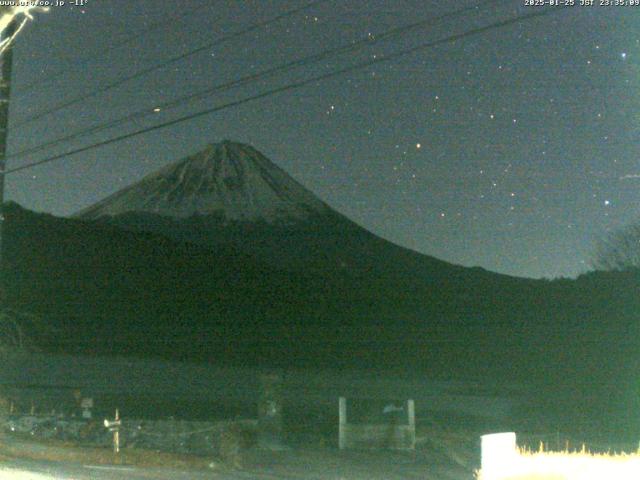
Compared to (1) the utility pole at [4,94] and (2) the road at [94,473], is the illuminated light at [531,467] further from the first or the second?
(1) the utility pole at [4,94]

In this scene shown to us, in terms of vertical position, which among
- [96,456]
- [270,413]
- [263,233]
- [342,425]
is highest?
[263,233]

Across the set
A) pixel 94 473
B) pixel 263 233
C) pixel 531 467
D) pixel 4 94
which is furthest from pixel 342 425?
pixel 263 233

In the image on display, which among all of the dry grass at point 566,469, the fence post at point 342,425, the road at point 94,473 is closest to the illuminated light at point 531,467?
the dry grass at point 566,469

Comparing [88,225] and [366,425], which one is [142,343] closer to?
[88,225]

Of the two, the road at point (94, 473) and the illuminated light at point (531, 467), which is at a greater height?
the illuminated light at point (531, 467)

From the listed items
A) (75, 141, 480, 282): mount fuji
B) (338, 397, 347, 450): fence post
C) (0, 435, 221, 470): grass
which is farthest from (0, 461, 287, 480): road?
(75, 141, 480, 282): mount fuji

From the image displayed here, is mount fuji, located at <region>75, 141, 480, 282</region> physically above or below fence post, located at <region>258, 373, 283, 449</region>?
above

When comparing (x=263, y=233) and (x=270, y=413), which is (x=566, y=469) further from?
(x=263, y=233)

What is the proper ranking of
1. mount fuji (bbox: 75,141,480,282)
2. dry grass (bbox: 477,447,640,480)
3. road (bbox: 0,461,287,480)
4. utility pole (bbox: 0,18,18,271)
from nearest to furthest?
dry grass (bbox: 477,447,640,480) < road (bbox: 0,461,287,480) < utility pole (bbox: 0,18,18,271) < mount fuji (bbox: 75,141,480,282)

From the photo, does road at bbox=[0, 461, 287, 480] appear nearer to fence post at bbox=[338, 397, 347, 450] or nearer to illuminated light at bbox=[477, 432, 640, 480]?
illuminated light at bbox=[477, 432, 640, 480]

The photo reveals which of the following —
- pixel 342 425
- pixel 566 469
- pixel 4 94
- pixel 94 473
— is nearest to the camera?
pixel 566 469

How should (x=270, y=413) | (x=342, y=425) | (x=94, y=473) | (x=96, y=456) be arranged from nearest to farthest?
1. (x=94, y=473)
2. (x=96, y=456)
3. (x=342, y=425)
4. (x=270, y=413)
